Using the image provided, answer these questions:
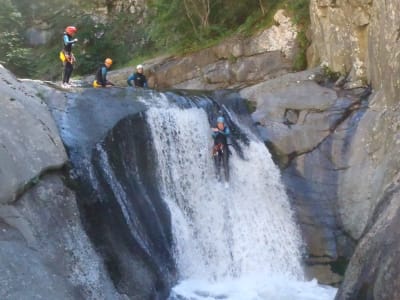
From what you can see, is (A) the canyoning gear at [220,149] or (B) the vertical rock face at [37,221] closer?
(B) the vertical rock face at [37,221]

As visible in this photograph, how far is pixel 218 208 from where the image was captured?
11.6 meters

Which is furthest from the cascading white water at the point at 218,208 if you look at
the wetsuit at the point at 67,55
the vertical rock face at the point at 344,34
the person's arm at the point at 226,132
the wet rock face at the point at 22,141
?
the vertical rock face at the point at 344,34

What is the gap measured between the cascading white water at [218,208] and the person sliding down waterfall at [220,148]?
159 millimetres

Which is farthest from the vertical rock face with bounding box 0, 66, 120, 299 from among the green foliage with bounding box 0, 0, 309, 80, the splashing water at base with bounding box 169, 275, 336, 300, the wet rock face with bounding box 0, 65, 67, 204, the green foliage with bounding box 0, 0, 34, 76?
the green foliage with bounding box 0, 0, 34, 76

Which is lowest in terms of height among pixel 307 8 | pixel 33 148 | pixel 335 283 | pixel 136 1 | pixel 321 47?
pixel 335 283

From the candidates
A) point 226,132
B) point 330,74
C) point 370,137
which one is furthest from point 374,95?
point 226,132

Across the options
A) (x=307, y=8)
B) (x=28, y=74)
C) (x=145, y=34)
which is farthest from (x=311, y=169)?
(x=28, y=74)

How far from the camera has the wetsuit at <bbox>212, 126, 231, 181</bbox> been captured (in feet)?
39.6

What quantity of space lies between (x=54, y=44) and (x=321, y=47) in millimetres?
17328

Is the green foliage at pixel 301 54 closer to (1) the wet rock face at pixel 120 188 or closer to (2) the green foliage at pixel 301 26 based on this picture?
(2) the green foliage at pixel 301 26

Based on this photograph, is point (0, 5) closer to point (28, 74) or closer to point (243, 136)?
point (28, 74)

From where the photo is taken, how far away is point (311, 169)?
1234 centimetres

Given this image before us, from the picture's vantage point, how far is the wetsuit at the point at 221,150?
12.1 m

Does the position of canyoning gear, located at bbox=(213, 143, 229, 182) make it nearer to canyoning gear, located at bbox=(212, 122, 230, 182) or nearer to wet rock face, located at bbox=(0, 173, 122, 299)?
canyoning gear, located at bbox=(212, 122, 230, 182)
